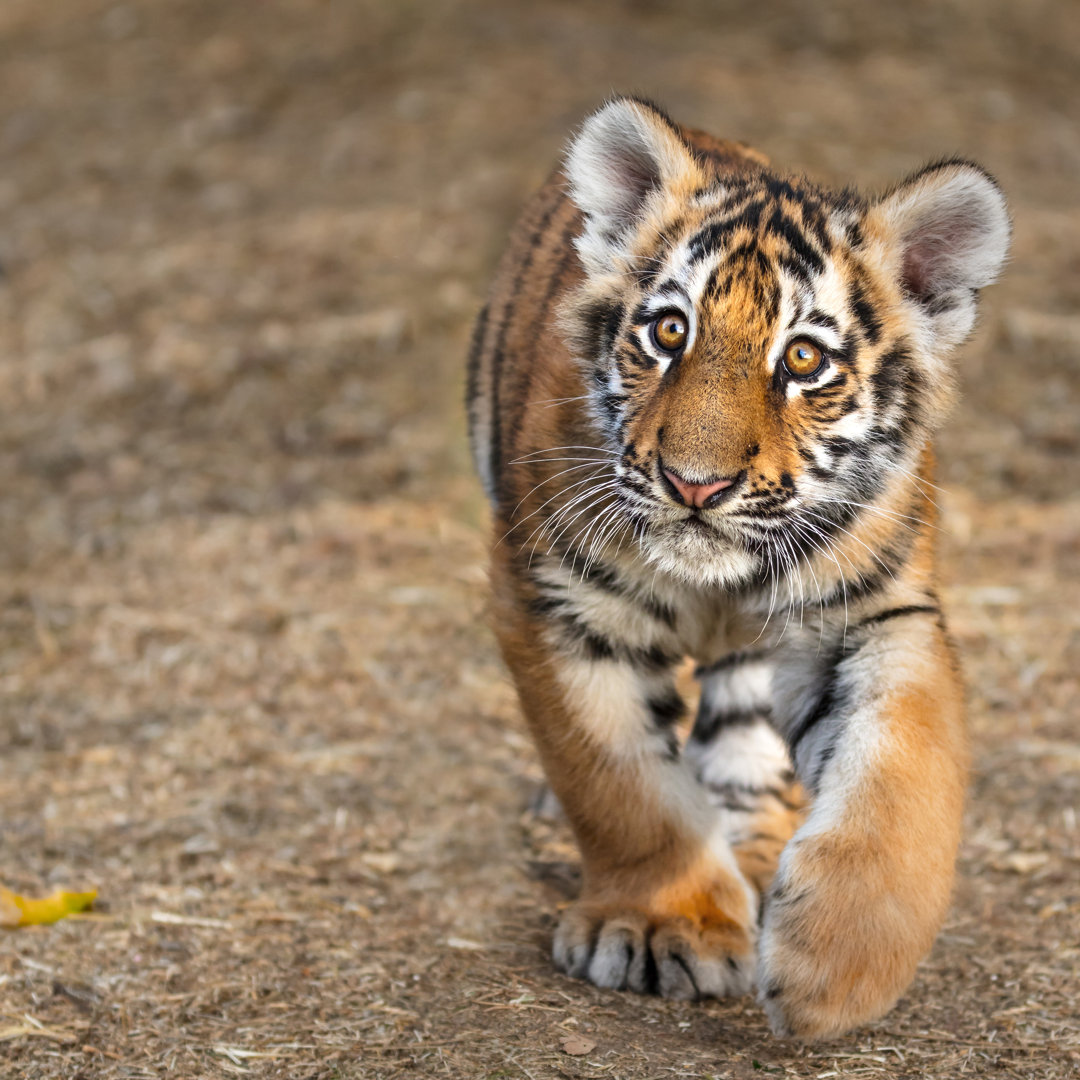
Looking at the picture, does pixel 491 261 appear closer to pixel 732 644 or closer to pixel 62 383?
pixel 62 383

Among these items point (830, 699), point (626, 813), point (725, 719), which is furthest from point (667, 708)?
point (725, 719)

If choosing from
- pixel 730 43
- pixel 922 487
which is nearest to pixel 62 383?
pixel 922 487

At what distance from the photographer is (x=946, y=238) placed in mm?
2713

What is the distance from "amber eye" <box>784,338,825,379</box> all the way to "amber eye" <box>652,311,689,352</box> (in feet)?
0.65

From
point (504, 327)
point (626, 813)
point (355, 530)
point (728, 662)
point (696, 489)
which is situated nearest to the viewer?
point (696, 489)

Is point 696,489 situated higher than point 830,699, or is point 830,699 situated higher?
point 696,489

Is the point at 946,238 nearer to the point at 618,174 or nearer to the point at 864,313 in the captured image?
the point at 864,313

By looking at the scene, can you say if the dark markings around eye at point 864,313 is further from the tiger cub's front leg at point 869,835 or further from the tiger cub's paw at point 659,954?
the tiger cub's paw at point 659,954

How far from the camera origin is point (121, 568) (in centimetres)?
511

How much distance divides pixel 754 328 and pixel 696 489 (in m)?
0.34

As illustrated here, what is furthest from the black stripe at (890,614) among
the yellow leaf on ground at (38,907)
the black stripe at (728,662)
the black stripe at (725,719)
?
the yellow leaf on ground at (38,907)

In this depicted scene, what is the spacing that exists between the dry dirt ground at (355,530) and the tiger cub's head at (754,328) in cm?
100

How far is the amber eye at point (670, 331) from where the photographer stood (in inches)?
101

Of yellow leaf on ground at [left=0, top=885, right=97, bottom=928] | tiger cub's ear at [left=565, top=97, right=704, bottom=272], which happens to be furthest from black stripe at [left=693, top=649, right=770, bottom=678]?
yellow leaf on ground at [left=0, top=885, right=97, bottom=928]
